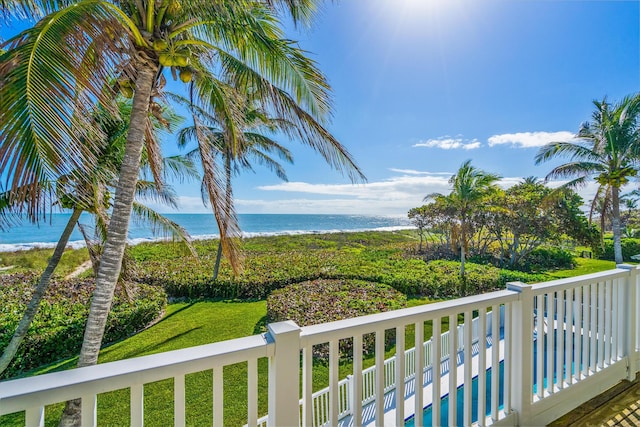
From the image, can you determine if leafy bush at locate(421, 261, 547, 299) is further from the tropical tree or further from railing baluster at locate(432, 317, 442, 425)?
railing baluster at locate(432, 317, 442, 425)

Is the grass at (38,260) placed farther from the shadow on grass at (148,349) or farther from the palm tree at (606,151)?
the palm tree at (606,151)

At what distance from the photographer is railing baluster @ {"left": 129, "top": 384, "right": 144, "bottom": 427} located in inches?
33.3

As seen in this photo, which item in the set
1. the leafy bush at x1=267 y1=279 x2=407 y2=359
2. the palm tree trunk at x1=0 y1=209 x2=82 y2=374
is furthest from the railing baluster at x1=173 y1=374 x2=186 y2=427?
the leafy bush at x1=267 y1=279 x2=407 y2=359

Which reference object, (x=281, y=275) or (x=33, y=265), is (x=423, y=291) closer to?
(x=281, y=275)

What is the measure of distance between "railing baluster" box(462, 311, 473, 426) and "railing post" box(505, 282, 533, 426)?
0.40m

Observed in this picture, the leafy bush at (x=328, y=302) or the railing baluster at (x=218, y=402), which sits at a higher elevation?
the railing baluster at (x=218, y=402)

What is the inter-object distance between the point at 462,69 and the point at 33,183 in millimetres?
8266

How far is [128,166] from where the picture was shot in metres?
3.02

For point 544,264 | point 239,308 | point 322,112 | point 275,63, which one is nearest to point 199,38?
point 275,63

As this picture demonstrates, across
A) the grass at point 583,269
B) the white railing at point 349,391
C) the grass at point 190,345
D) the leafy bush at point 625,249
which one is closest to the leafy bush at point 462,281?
the grass at point 190,345

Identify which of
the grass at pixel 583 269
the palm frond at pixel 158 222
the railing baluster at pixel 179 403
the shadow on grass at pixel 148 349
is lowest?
the shadow on grass at pixel 148 349

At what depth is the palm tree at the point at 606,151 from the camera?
9375mm

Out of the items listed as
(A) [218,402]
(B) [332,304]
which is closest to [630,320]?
(A) [218,402]

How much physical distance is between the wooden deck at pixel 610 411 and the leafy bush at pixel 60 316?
6.93 m
